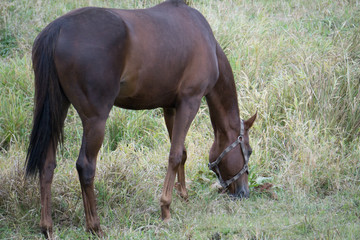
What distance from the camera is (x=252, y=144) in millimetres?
5781

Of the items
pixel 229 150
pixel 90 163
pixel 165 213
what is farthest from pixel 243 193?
pixel 90 163

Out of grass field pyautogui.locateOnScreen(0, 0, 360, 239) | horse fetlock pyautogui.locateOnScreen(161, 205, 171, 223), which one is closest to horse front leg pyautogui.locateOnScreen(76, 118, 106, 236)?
grass field pyautogui.locateOnScreen(0, 0, 360, 239)

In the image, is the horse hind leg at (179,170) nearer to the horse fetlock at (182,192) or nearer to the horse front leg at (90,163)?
the horse fetlock at (182,192)

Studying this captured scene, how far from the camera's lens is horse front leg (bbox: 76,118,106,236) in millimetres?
3721

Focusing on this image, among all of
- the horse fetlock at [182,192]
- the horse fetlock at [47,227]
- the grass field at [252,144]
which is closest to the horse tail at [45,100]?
the horse fetlock at [47,227]

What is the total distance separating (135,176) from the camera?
4.79 m

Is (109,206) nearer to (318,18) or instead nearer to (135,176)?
(135,176)

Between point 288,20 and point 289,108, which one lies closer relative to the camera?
point 289,108

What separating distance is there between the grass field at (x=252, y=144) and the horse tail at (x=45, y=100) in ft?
1.83

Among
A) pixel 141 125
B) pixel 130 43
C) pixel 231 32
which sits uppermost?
pixel 130 43

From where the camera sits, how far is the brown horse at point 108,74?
3.63 meters

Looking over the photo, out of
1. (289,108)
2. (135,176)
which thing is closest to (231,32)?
(289,108)

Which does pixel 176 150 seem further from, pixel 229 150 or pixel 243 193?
pixel 243 193

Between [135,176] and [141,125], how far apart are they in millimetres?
1607
